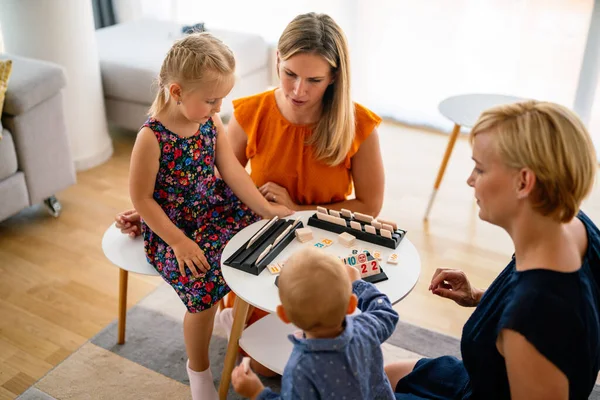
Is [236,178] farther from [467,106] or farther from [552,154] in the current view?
[467,106]

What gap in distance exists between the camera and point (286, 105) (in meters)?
1.98

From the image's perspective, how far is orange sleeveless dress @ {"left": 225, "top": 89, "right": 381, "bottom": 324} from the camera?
1975 mm

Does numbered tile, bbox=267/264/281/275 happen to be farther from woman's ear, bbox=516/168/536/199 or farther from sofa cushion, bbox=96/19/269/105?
sofa cushion, bbox=96/19/269/105

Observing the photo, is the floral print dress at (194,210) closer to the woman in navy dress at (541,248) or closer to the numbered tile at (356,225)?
the numbered tile at (356,225)

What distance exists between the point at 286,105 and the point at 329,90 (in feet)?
0.49

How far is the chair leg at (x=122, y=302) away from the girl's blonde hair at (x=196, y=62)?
63 centimetres

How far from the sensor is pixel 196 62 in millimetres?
1670

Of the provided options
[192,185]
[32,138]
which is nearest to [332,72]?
[192,185]

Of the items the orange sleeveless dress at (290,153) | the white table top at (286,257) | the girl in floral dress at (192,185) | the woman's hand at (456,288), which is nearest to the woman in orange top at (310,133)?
the orange sleeveless dress at (290,153)

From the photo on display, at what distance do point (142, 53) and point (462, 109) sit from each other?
1761 millimetres

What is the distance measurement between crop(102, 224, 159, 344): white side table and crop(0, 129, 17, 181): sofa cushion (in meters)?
0.84

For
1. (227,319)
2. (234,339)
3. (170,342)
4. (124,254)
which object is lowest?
(170,342)

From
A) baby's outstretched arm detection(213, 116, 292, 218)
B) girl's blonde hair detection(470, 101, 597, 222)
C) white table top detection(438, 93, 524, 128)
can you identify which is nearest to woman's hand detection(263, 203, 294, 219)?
baby's outstretched arm detection(213, 116, 292, 218)

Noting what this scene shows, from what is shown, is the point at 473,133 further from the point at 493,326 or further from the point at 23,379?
the point at 23,379
